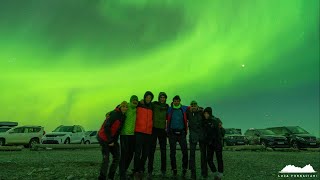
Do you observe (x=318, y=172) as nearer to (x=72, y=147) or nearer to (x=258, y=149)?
(x=258, y=149)

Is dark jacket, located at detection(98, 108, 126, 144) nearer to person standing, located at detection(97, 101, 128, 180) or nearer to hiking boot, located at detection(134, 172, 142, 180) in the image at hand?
person standing, located at detection(97, 101, 128, 180)

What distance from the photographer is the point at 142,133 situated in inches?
364

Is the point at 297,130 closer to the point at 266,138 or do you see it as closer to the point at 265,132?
the point at 265,132

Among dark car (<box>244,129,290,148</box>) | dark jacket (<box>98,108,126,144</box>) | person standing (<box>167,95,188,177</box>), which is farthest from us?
dark car (<box>244,129,290,148</box>)

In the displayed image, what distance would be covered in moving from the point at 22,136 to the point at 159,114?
24.1 m

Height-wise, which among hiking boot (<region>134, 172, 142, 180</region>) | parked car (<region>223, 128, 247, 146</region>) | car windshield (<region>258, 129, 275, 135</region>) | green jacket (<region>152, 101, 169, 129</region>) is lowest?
hiking boot (<region>134, 172, 142, 180</region>)

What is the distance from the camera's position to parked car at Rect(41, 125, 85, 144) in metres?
30.0

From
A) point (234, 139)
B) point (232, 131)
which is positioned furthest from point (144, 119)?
point (232, 131)

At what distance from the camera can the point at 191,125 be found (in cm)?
1034

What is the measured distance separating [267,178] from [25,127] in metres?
24.9

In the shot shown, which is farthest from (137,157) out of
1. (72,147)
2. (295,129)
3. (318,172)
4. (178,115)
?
(295,129)

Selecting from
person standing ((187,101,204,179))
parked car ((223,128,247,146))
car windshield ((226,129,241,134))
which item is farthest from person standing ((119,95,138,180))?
car windshield ((226,129,241,134))

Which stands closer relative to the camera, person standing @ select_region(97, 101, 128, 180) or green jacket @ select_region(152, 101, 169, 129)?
person standing @ select_region(97, 101, 128, 180)

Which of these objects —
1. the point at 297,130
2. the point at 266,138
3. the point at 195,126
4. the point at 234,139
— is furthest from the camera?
the point at 297,130
